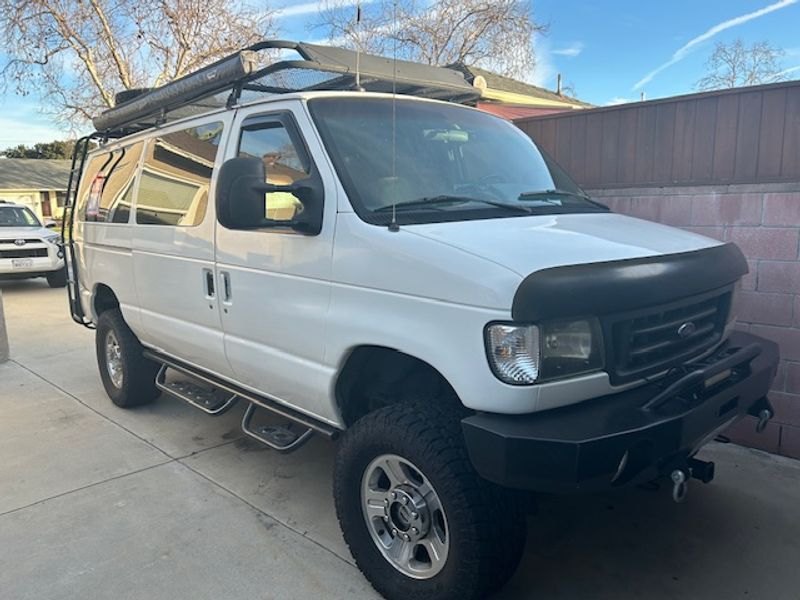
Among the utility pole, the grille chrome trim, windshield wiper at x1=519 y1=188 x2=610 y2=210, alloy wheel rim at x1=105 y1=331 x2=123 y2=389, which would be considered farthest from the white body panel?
the utility pole

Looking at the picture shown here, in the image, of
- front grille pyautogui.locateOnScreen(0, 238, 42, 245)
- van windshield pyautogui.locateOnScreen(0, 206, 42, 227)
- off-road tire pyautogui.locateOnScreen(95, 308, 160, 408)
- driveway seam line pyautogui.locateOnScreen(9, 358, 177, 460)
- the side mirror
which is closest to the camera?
the side mirror

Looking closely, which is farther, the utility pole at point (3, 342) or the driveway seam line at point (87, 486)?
the utility pole at point (3, 342)

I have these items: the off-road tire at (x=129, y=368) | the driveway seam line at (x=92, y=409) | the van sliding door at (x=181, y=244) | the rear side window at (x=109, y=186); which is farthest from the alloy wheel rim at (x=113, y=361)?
the rear side window at (x=109, y=186)

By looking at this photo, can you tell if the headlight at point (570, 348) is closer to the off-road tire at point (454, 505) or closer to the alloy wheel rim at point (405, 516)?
the off-road tire at point (454, 505)

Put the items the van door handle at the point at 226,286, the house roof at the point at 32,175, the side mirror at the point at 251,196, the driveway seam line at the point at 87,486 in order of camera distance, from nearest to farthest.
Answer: the side mirror at the point at 251,196 < the van door handle at the point at 226,286 < the driveway seam line at the point at 87,486 < the house roof at the point at 32,175

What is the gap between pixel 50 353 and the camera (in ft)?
24.8

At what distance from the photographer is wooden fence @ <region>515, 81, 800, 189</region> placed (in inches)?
→ 159

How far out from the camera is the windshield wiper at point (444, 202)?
2857 millimetres

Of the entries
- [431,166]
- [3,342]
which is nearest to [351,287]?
[431,166]

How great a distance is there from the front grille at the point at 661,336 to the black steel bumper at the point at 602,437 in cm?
9

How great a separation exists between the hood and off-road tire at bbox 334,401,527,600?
2.28 feet

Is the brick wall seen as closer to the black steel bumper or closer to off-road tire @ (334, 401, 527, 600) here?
the black steel bumper

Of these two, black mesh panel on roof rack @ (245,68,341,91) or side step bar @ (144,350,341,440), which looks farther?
black mesh panel on roof rack @ (245,68,341,91)

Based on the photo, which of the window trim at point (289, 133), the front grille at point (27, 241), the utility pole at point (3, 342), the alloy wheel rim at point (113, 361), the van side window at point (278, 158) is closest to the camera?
the window trim at point (289, 133)
